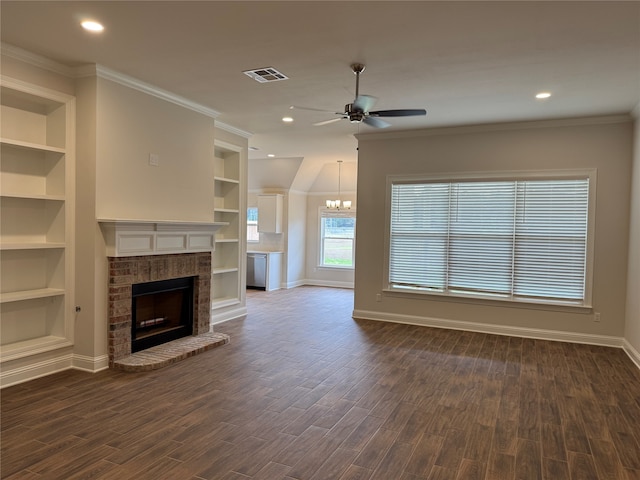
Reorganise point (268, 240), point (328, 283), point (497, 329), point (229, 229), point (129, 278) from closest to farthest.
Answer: point (129, 278)
point (497, 329)
point (229, 229)
point (268, 240)
point (328, 283)

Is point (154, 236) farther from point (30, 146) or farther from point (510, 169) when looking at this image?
point (510, 169)

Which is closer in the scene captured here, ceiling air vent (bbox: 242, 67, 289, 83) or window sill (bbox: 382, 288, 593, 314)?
ceiling air vent (bbox: 242, 67, 289, 83)

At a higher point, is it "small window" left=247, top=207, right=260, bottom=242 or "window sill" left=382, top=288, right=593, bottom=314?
"small window" left=247, top=207, right=260, bottom=242

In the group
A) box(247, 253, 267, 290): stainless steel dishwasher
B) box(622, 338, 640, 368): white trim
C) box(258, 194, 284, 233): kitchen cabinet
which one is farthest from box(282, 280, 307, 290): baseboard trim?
box(622, 338, 640, 368): white trim

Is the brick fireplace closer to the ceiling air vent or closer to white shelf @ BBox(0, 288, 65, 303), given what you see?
white shelf @ BBox(0, 288, 65, 303)

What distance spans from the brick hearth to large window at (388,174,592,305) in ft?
9.97

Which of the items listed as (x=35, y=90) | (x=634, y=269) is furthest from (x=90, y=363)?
(x=634, y=269)

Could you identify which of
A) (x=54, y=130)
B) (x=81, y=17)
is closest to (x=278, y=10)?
(x=81, y=17)

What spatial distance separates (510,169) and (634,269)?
1935mm

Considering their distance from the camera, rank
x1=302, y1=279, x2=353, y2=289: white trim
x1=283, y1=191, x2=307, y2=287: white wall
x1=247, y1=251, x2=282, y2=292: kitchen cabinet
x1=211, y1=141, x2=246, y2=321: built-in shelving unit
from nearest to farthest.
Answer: x1=211, y1=141, x2=246, y2=321: built-in shelving unit → x1=247, y1=251, x2=282, y2=292: kitchen cabinet → x1=283, y1=191, x2=307, y2=287: white wall → x1=302, y1=279, x2=353, y2=289: white trim

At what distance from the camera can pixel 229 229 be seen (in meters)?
6.70

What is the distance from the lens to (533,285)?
581 centimetres

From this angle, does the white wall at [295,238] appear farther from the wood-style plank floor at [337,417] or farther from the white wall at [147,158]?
the wood-style plank floor at [337,417]

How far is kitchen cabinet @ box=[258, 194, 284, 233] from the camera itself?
10.1 metres
